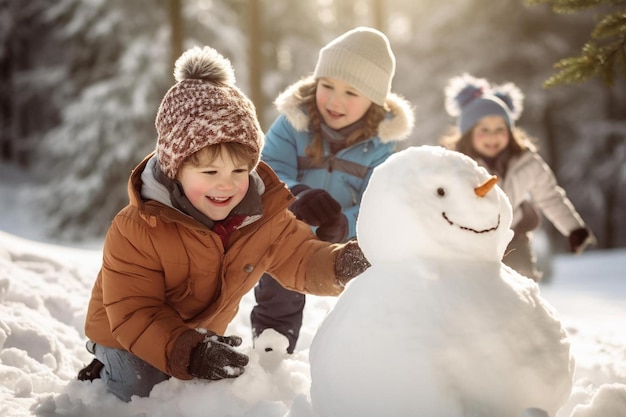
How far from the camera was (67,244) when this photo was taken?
14.4 meters

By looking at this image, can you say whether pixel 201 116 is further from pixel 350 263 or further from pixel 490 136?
pixel 490 136

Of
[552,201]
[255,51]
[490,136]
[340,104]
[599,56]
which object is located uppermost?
[255,51]

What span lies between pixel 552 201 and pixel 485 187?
3397 millimetres

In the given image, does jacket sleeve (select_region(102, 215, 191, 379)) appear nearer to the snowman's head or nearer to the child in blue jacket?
the snowman's head

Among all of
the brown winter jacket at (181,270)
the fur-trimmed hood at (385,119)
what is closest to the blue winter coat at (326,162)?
the fur-trimmed hood at (385,119)

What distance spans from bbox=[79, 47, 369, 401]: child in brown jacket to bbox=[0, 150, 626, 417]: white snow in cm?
12

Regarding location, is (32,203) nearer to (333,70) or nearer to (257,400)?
(333,70)

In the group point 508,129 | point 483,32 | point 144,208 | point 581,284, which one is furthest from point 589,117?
point 144,208

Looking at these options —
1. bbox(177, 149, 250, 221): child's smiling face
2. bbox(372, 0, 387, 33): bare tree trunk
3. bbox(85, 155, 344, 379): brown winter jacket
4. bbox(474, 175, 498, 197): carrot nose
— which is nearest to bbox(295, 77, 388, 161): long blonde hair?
bbox(85, 155, 344, 379): brown winter jacket

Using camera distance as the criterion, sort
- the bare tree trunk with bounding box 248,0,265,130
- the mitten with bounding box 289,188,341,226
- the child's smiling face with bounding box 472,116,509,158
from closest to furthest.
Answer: the mitten with bounding box 289,188,341,226
the child's smiling face with bounding box 472,116,509,158
the bare tree trunk with bounding box 248,0,265,130

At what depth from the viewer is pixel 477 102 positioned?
5.07 metres

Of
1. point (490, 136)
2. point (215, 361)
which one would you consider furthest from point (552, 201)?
point (215, 361)

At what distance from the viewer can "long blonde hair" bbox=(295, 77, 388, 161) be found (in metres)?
3.79

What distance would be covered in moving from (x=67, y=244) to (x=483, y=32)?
401 inches
